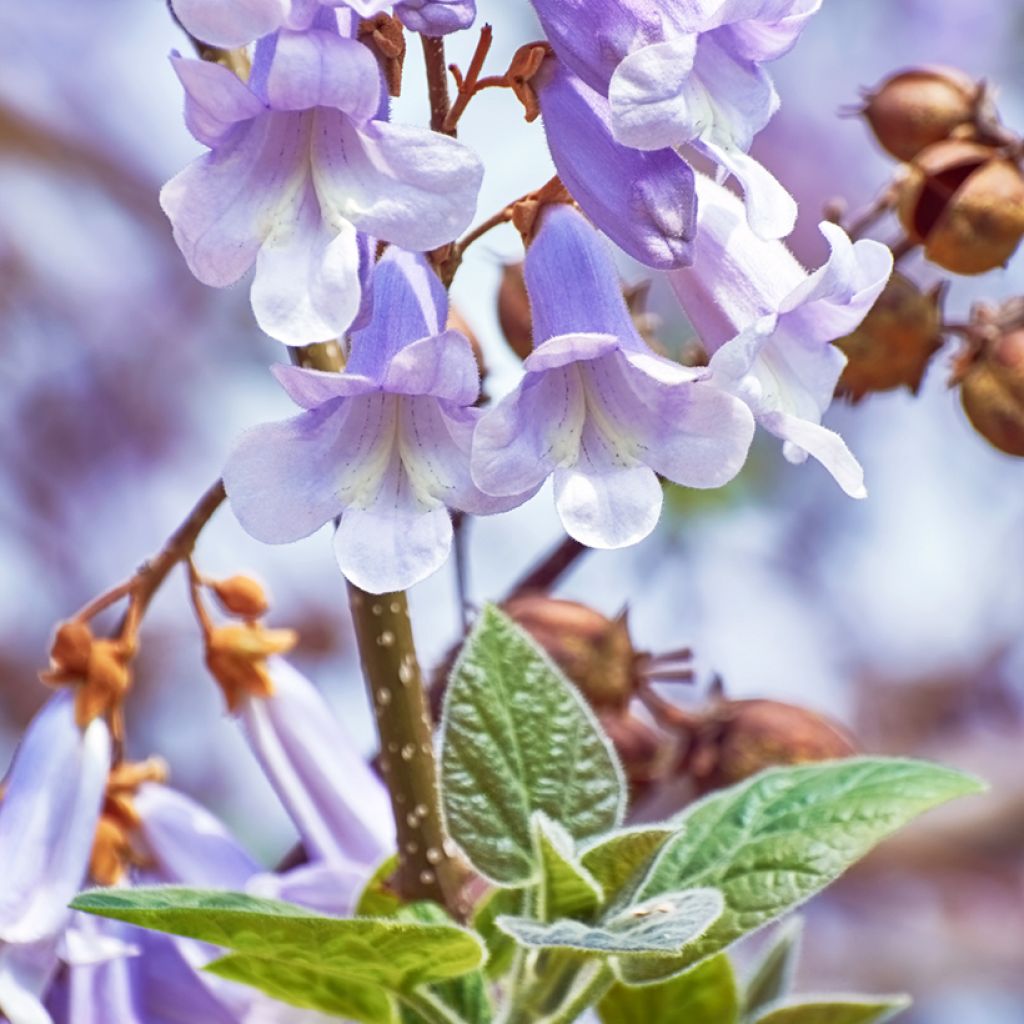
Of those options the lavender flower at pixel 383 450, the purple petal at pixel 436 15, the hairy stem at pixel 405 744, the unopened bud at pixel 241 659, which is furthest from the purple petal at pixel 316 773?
the purple petal at pixel 436 15

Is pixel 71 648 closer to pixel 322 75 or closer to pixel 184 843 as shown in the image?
pixel 184 843

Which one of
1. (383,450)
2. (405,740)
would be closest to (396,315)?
(383,450)

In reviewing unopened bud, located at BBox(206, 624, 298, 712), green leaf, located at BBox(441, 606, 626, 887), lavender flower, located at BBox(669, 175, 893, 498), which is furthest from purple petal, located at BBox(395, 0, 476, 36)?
unopened bud, located at BBox(206, 624, 298, 712)

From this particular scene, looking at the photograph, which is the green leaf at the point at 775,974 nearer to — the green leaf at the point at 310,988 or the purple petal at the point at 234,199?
the green leaf at the point at 310,988

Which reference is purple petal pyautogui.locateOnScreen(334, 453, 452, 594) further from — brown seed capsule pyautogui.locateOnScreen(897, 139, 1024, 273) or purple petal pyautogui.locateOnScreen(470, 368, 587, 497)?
brown seed capsule pyautogui.locateOnScreen(897, 139, 1024, 273)

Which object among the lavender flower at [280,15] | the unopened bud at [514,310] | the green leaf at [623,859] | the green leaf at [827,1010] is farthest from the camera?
the unopened bud at [514,310]
